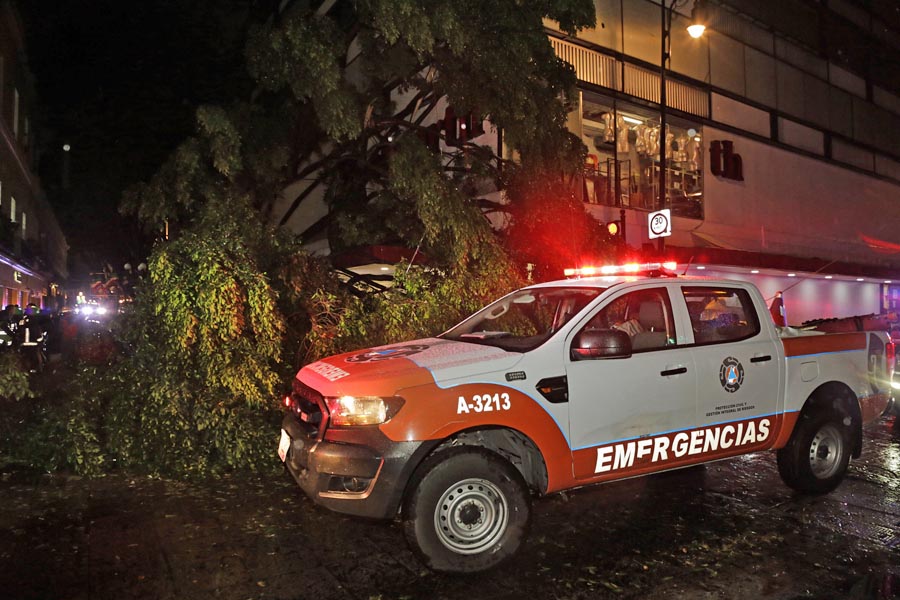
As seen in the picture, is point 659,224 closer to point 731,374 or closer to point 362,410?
point 731,374

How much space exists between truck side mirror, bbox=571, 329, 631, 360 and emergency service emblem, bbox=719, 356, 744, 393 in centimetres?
107

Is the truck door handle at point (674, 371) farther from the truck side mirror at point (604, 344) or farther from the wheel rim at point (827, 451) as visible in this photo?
the wheel rim at point (827, 451)

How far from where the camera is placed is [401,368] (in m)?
4.21

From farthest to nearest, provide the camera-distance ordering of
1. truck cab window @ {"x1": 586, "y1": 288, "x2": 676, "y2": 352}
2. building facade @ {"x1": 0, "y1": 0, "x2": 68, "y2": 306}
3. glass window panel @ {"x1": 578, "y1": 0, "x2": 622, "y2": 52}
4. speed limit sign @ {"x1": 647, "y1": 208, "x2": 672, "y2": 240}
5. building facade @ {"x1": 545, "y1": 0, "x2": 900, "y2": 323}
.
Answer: building facade @ {"x1": 0, "y1": 0, "x2": 68, "y2": 306} < building facade @ {"x1": 545, "y1": 0, "x2": 900, "y2": 323} < glass window panel @ {"x1": 578, "y1": 0, "x2": 622, "y2": 52} < speed limit sign @ {"x1": 647, "y1": 208, "x2": 672, "y2": 240} < truck cab window @ {"x1": 586, "y1": 288, "x2": 676, "y2": 352}

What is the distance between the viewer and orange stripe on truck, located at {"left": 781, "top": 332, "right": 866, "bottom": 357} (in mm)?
5512

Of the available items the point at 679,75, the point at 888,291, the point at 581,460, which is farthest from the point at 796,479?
the point at 888,291

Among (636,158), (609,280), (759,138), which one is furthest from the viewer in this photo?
(759,138)

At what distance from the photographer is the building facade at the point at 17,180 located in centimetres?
2374

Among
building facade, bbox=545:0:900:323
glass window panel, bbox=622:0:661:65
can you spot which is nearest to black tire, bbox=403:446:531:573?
building facade, bbox=545:0:900:323

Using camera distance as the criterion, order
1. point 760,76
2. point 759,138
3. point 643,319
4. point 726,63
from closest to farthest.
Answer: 1. point 643,319
2. point 726,63
3. point 759,138
4. point 760,76

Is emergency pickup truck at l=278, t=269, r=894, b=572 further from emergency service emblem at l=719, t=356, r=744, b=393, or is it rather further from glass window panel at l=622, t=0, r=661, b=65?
glass window panel at l=622, t=0, r=661, b=65

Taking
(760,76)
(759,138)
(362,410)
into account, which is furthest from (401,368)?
(760,76)

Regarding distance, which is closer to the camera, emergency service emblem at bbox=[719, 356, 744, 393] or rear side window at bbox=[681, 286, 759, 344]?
emergency service emblem at bbox=[719, 356, 744, 393]

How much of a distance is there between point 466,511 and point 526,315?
2845 millimetres
